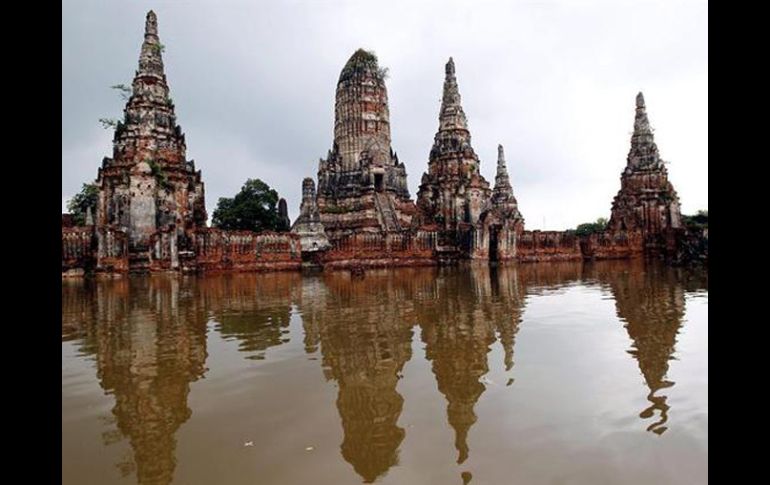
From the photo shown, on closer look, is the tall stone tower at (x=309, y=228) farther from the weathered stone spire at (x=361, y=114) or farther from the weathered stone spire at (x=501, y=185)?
the weathered stone spire at (x=501, y=185)

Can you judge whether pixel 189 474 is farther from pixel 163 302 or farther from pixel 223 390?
pixel 163 302

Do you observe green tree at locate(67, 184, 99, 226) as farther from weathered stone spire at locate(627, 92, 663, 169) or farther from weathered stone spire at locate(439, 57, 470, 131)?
weathered stone spire at locate(627, 92, 663, 169)

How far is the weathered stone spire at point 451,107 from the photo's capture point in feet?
109

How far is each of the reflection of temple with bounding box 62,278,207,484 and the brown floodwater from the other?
0.08 feet

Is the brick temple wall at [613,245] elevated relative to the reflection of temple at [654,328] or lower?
elevated

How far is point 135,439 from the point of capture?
331cm

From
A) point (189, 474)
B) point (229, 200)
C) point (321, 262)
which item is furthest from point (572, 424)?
point (229, 200)

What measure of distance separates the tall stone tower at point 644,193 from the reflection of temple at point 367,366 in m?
29.7

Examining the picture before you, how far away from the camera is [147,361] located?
211 inches

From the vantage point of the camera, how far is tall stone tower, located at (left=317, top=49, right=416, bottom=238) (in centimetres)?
3356

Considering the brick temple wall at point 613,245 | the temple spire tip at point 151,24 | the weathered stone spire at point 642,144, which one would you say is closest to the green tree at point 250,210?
the temple spire tip at point 151,24

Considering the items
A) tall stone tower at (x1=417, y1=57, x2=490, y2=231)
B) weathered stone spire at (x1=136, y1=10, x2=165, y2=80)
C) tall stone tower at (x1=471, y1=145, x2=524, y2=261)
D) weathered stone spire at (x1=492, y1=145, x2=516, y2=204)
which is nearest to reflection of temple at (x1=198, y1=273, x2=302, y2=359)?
weathered stone spire at (x1=136, y1=10, x2=165, y2=80)
